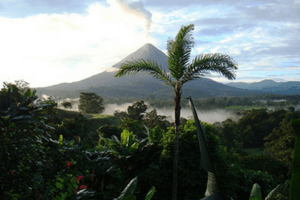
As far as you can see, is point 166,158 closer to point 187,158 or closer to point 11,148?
point 187,158

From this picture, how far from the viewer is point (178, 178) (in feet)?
20.8

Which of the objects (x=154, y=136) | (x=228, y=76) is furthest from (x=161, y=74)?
(x=154, y=136)

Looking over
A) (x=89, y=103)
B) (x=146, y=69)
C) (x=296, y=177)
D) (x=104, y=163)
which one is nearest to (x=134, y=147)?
(x=104, y=163)

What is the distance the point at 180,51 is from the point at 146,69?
1.18 meters

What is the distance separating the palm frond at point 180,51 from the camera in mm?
5977

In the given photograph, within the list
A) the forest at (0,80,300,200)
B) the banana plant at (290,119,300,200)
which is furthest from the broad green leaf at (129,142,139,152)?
the banana plant at (290,119,300,200)

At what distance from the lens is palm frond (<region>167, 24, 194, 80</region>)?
19.6 ft

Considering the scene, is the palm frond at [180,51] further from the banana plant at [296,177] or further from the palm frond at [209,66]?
the banana plant at [296,177]

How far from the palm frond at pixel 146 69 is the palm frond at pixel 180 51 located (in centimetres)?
33

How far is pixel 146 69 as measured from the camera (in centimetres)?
649

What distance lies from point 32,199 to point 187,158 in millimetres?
4498

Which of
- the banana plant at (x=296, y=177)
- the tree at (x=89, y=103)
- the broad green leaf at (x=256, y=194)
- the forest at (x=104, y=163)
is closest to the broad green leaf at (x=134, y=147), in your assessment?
the forest at (x=104, y=163)

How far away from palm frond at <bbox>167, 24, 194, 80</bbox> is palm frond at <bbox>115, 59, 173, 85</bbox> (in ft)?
1.07

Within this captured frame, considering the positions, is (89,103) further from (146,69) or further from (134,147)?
(146,69)
